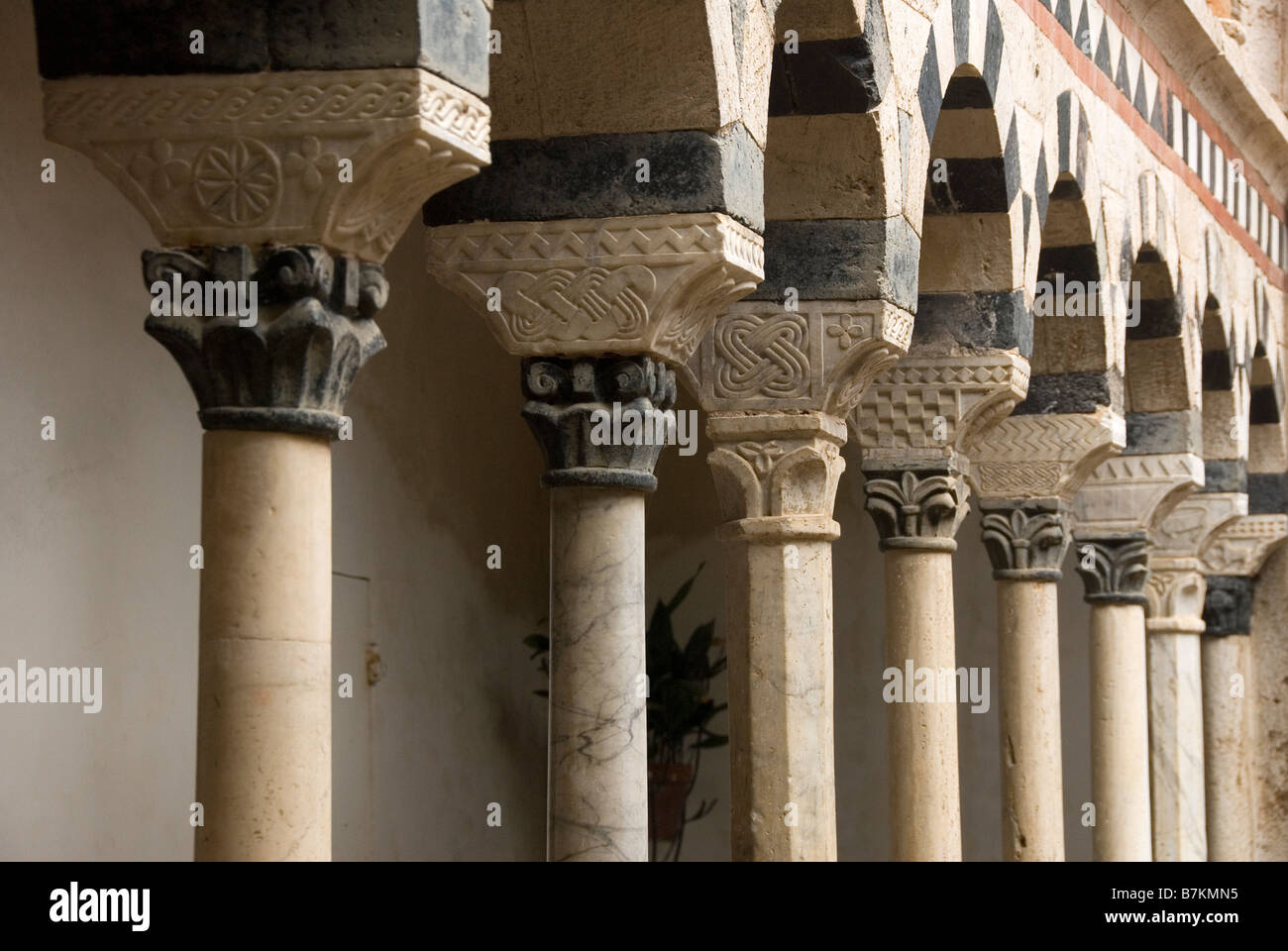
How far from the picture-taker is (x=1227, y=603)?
1197cm

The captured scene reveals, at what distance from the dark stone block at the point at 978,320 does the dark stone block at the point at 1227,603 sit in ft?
18.5

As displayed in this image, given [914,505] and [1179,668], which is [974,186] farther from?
[1179,668]

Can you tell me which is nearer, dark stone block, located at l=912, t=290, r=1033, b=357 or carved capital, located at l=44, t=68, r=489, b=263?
carved capital, located at l=44, t=68, r=489, b=263

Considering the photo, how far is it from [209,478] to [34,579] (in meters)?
2.29

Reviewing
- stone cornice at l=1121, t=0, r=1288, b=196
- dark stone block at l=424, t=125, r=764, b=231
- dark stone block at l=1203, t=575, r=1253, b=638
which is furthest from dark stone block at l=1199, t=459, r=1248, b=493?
dark stone block at l=424, t=125, r=764, b=231

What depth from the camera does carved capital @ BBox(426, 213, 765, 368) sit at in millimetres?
4445

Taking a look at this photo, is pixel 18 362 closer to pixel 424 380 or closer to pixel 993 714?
pixel 424 380

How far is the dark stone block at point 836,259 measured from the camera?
5.48 meters

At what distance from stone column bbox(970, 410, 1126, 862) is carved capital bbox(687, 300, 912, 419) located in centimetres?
250

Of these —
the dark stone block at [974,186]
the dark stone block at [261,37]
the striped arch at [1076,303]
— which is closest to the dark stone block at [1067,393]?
the striped arch at [1076,303]

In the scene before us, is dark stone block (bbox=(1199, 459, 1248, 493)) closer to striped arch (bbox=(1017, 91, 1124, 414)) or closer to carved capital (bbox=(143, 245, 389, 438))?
striped arch (bbox=(1017, 91, 1124, 414))

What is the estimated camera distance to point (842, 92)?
538 centimetres

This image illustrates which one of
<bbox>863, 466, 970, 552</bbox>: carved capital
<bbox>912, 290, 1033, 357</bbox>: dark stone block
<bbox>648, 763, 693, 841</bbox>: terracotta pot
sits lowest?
<bbox>648, 763, 693, 841</bbox>: terracotta pot

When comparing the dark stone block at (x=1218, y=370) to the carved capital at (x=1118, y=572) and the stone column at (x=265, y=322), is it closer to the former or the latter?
the carved capital at (x=1118, y=572)
